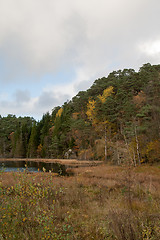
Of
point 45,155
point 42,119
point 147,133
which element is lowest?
point 45,155

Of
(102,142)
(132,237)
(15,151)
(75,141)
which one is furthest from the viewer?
(15,151)

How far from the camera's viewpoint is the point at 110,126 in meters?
32.1

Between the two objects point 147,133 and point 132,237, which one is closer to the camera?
point 132,237

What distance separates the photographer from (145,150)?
20.7 metres

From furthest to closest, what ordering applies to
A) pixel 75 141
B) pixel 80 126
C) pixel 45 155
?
pixel 45 155 < pixel 75 141 < pixel 80 126

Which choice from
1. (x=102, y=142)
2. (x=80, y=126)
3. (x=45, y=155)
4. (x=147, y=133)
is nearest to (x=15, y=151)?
(x=45, y=155)

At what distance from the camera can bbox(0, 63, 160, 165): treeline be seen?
2144 cm

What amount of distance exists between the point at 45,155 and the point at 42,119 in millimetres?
20389

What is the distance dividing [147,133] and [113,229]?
20749 millimetres

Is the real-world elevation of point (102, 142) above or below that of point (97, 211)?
above

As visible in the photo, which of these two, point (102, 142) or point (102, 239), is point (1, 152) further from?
point (102, 239)

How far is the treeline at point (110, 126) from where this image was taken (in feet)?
70.3

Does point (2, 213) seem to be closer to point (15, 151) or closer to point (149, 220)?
point (149, 220)

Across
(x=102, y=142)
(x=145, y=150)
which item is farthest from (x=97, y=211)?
(x=102, y=142)
